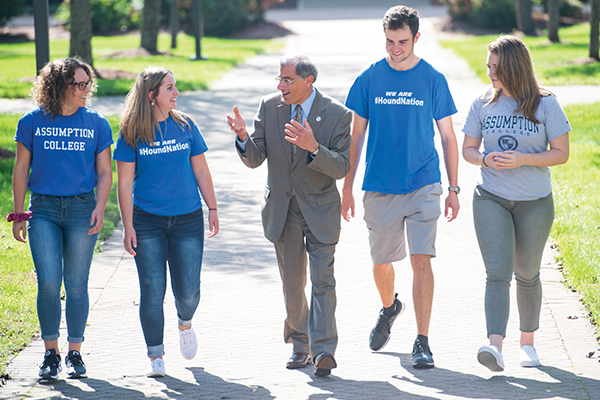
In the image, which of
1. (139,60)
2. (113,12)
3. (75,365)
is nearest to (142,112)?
(75,365)

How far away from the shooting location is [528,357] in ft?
15.0

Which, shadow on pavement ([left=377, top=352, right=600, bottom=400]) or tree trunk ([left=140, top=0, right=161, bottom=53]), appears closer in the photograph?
shadow on pavement ([left=377, top=352, right=600, bottom=400])

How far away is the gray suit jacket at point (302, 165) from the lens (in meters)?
4.54

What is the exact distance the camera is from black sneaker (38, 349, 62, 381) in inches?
174

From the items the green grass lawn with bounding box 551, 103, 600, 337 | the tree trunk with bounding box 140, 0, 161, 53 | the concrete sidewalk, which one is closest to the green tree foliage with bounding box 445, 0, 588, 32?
the tree trunk with bounding box 140, 0, 161, 53

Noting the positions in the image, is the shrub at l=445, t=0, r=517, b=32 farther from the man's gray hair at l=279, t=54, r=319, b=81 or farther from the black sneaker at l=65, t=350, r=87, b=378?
the black sneaker at l=65, t=350, r=87, b=378

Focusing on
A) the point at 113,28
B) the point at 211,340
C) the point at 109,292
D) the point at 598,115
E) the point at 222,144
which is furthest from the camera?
the point at 113,28

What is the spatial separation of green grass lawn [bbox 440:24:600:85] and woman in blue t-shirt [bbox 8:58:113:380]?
802 centimetres

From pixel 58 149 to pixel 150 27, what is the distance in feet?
76.9

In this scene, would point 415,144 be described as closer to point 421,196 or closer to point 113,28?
point 421,196

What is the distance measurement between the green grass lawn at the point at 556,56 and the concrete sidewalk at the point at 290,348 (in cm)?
559

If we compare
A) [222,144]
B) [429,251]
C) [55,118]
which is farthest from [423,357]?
[222,144]

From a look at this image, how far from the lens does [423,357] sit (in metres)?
4.58

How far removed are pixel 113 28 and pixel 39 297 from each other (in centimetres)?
3851
